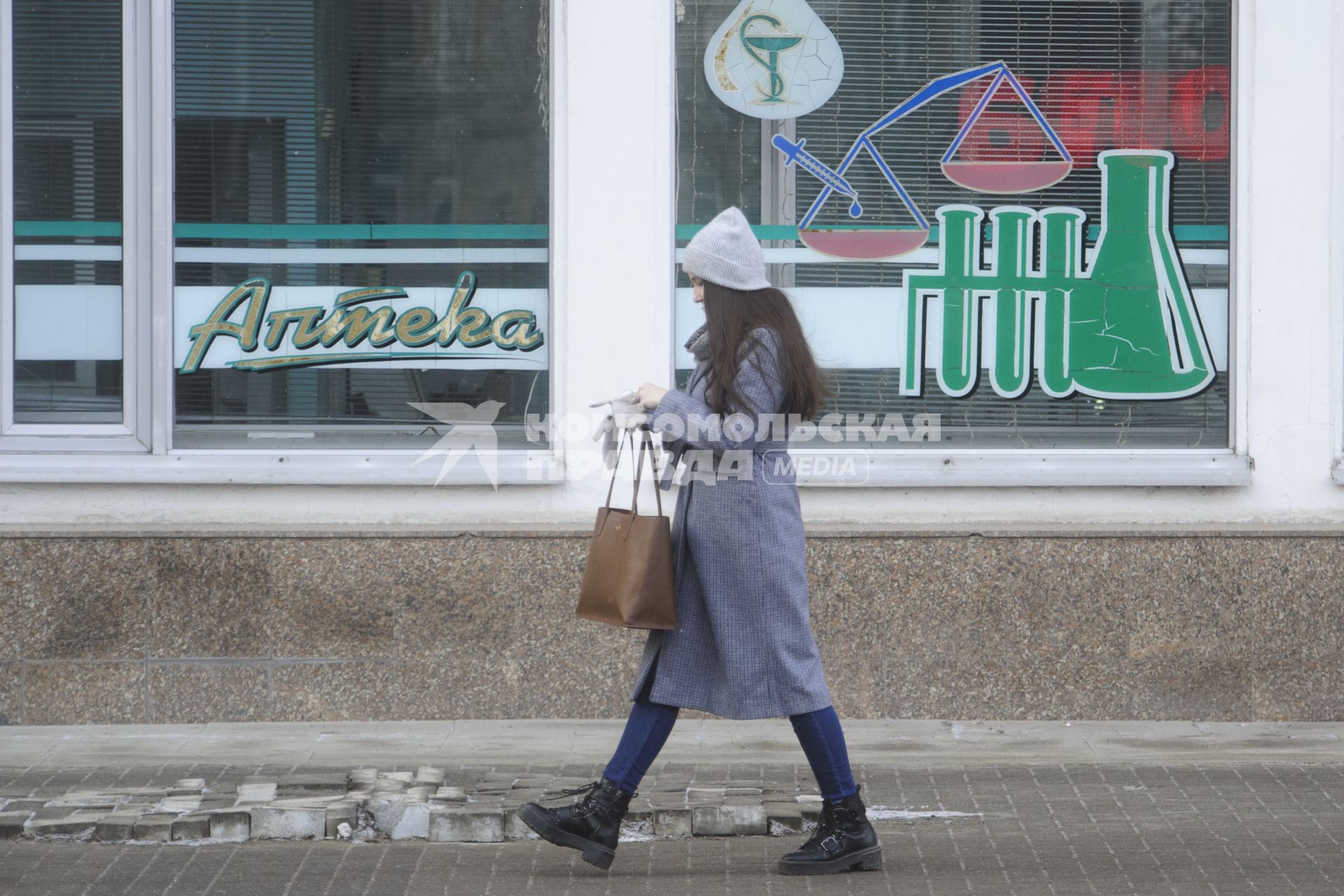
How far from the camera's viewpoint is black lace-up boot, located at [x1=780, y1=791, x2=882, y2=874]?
4402mm

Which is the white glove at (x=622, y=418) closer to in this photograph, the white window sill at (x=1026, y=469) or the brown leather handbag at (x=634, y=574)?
the brown leather handbag at (x=634, y=574)

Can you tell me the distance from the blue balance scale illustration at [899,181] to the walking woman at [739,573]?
2.24 m

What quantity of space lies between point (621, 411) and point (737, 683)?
0.80m

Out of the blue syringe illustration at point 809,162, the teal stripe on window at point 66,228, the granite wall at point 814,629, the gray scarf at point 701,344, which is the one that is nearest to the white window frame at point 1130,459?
the granite wall at point 814,629

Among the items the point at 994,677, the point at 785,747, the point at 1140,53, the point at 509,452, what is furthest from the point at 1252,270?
the point at 509,452

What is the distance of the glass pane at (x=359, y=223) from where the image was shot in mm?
6555

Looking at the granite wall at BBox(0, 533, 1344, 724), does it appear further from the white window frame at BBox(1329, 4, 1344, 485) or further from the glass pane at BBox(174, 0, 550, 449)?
the glass pane at BBox(174, 0, 550, 449)

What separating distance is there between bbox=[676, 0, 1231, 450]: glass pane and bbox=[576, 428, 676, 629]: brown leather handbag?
91.2 inches

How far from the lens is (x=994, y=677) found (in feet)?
21.1

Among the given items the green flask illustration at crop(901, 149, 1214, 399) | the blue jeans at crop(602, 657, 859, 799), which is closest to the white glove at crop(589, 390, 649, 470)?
the blue jeans at crop(602, 657, 859, 799)

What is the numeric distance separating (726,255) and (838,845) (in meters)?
1.64

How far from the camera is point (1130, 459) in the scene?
6.56 metres

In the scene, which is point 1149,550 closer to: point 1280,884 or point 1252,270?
point 1252,270

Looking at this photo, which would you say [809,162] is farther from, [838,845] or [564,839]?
[564,839]
